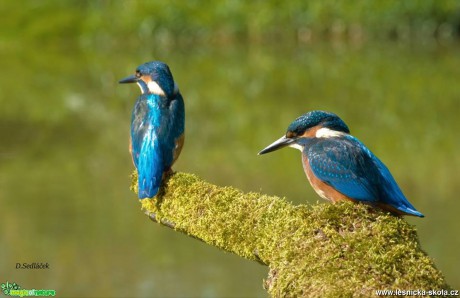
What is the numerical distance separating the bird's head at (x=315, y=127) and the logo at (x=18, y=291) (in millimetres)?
5253

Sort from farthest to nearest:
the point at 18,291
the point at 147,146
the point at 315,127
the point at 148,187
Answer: the point at 18,291 → the point at 147,146 → the point at 148,187 → the point at 315,127

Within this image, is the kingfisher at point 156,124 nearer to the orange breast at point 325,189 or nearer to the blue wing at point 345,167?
the orange breast at point 325,189

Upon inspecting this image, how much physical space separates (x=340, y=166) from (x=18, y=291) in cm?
595

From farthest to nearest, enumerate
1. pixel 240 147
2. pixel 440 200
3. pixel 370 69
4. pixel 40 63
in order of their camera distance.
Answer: pixel 40 63, pixel 370 69, pixel 240 147, pixel 440 200

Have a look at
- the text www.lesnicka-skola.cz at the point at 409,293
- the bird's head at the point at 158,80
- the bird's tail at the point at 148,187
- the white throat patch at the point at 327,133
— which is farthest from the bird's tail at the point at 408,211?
the bird's head at the point at 158,80

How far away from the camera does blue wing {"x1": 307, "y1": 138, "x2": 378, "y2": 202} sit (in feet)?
14.4

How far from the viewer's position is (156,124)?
549cm

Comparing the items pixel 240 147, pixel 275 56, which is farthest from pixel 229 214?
pixel 275 56

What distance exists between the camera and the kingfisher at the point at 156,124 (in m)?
5.30

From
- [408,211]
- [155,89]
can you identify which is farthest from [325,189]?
[155,89]

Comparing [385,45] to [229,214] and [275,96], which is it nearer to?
[275,96]

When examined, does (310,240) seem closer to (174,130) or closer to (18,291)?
(174,130)

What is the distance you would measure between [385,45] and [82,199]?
24.1m

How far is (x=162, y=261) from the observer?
10906mm
